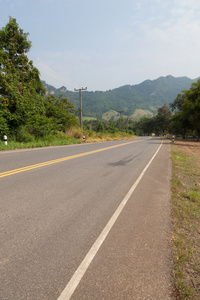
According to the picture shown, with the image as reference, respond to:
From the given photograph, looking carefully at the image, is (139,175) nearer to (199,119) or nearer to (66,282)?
(66,282)

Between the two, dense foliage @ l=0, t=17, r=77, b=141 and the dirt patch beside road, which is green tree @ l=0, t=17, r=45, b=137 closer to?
dense foliage @ l=0, t=17, r=77, b=141

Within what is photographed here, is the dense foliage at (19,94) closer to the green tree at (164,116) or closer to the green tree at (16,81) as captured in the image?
the green tree at (16,81)

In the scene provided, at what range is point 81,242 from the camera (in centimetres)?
274

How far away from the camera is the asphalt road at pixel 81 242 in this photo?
1964 millimetres

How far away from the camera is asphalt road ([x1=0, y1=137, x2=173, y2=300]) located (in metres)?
1.96

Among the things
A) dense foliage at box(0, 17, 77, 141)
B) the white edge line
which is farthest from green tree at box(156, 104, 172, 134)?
the white edge line

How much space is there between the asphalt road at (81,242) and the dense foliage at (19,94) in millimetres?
12108

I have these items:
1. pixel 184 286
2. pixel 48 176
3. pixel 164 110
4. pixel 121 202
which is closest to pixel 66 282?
pixel 184 286

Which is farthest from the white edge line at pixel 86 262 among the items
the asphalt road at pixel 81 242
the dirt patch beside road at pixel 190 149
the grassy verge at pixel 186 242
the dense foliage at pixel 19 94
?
the dense foliage at pixel 19 94

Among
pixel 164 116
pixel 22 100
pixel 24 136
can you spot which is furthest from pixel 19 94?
pixel 164 116

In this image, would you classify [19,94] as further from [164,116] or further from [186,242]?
[164,116]

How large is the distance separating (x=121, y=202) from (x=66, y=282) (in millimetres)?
2539

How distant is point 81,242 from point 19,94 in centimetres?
1591

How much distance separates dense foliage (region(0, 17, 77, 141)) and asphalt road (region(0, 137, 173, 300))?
39.7 ft
